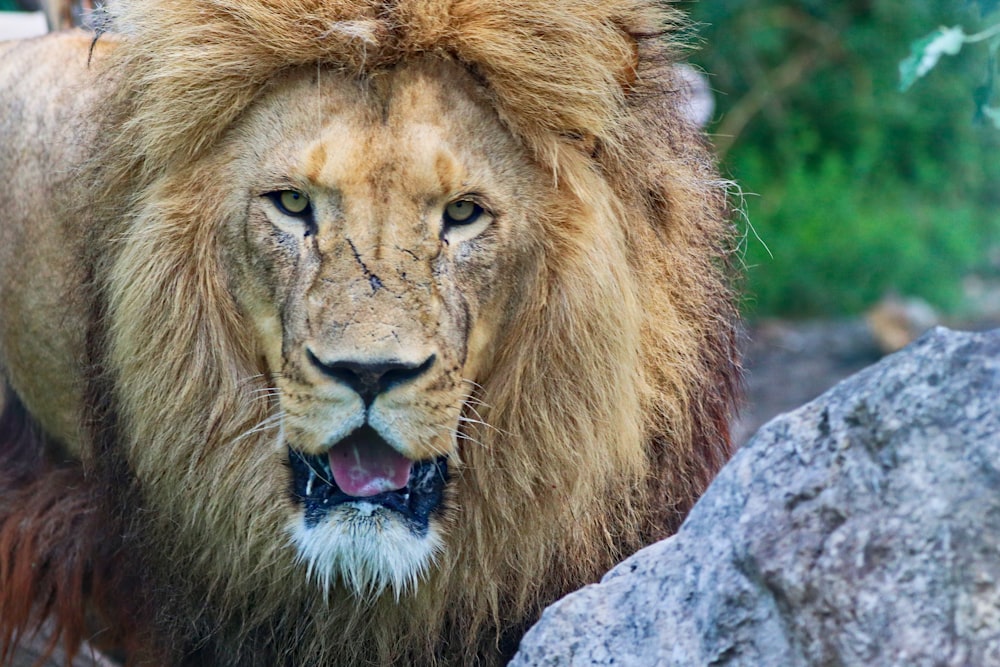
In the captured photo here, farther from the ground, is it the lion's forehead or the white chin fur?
the lion's forehead

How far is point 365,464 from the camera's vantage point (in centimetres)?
241

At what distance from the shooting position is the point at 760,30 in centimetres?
899

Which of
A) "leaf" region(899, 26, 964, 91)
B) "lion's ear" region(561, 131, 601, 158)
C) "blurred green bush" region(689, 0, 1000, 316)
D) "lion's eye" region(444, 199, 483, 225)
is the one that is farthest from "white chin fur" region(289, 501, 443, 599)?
"blurred green bush" region(689, 0, 1000, 316)

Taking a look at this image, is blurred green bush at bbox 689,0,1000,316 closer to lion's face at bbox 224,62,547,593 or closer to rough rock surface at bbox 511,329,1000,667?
lion's face at bbox 224,62,547,593

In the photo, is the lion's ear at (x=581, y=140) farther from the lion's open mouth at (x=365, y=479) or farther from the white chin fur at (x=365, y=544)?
the white chin fur at (x=365, y=544)

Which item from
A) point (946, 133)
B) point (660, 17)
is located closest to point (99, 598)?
point (660, 17)

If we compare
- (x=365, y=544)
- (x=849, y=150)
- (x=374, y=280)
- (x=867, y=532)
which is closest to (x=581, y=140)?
(x=374, y=280)

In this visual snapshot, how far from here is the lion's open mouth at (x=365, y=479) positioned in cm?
240

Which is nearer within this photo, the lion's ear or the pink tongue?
the pink tongue

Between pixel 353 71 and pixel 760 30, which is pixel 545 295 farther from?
pixel 760 30

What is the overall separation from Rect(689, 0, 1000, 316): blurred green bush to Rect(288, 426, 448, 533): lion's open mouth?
6.21 metres

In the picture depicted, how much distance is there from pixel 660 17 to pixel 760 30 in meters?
6.49

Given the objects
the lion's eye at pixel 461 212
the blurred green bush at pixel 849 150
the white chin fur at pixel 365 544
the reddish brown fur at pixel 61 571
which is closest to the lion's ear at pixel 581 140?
the lion's eye at pixel 461 212

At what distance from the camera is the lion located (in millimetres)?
2414
